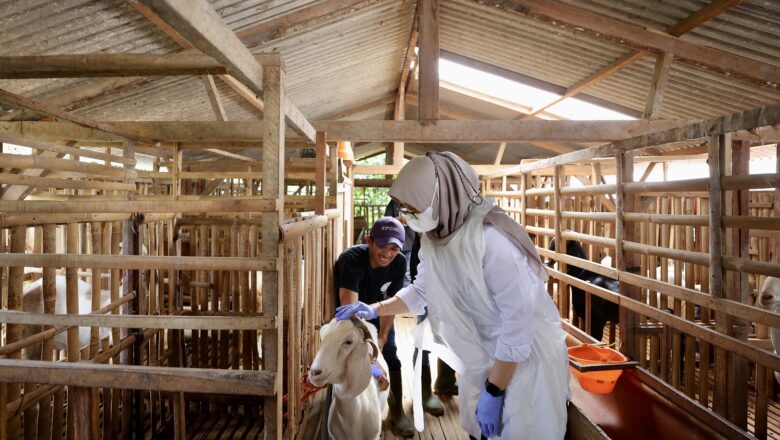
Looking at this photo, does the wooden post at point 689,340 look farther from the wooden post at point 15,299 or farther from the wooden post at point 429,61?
the wooden post at point 15,299

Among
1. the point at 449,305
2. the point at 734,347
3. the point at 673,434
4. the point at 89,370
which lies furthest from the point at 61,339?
the point at 734,347

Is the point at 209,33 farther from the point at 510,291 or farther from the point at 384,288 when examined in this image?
the point at 384,288

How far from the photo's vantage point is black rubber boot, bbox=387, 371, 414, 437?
12.7 ft

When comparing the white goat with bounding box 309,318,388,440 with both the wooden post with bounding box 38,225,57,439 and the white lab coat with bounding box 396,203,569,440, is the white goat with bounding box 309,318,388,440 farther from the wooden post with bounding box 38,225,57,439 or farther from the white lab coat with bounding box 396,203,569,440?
the wooden post with bounding box 38,225,57,439

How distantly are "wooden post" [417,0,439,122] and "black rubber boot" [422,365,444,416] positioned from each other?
98.8 inches

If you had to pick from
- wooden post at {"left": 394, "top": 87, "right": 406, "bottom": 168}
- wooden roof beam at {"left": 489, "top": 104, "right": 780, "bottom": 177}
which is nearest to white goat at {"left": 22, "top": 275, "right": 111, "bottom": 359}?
wooden roof beam at {"left": 489, "top": 104, "right": 780, "bottom": 177}

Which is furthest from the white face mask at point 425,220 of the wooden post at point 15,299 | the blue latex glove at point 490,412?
the wooden post at point 15,299

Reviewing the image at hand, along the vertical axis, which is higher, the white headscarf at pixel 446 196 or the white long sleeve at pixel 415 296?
the white headscarf at pixel 446 196

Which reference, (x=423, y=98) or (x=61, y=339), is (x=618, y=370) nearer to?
(x=423, y=98)

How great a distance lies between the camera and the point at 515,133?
4184 millimetres

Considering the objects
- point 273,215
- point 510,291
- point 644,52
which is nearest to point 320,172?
point 273,215

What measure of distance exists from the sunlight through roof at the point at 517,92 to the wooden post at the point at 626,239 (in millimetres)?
4428

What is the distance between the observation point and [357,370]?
274 centimetres

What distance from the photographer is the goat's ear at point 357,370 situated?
2.73 m
